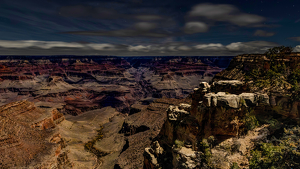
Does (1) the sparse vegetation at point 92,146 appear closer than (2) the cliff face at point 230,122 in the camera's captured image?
No

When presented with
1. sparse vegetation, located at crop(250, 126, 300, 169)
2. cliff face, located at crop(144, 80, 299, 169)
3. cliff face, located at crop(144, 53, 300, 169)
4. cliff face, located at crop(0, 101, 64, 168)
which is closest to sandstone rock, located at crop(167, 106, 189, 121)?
cliff face, located at crop(144, 53, 300, 169)

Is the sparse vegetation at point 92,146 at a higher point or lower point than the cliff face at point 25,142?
lower

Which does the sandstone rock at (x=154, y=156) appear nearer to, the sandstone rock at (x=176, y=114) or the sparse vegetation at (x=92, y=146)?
the sandstone rock at (x=176, y=114)

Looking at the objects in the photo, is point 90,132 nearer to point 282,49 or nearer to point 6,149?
point 6,149

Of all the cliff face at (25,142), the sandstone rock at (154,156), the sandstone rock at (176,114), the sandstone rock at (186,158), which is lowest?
the cliff face at (25,142)

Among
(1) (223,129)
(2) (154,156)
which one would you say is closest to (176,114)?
(2) (154,156)

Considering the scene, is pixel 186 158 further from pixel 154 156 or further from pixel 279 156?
pixel 279 156

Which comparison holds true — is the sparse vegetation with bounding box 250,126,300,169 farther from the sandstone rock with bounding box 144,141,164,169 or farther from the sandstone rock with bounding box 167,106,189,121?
the sandstone rock with bounding box 144,141,164,169

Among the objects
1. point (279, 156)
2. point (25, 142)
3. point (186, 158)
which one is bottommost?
point (25, 142)

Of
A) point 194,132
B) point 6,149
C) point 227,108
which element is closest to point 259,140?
point 227,108

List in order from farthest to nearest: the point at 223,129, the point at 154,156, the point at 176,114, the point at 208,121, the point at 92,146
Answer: the point at 92,146, the point at 176,114, the point at 154,156, the point at 208,121, the point at 223,129

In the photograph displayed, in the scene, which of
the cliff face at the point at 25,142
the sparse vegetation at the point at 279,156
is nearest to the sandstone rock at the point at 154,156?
the sparse vegetation at the point at 279,156
